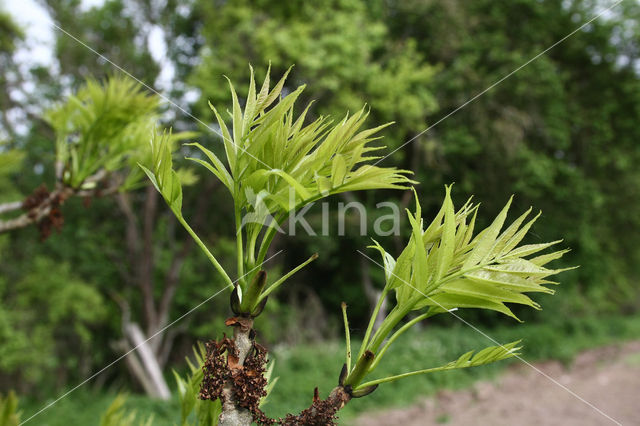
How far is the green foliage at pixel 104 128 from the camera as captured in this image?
139 cm

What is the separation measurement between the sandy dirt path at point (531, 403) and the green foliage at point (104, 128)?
5.23 meters

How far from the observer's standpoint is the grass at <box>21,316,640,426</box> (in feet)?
21.3

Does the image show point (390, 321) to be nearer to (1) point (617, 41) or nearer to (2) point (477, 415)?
(2) point (477, 415)

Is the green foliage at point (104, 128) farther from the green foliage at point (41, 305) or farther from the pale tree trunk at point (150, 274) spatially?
the pale tree trunk at point (150, 274)

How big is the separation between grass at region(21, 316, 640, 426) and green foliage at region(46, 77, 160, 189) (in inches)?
137

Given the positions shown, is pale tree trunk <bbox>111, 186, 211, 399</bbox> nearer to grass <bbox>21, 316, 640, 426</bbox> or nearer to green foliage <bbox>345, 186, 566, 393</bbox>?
grass <bbox>21, 316, 640, 426</bbox>

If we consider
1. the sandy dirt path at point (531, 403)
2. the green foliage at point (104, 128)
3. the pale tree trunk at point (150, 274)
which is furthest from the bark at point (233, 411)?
the pale tree trunk at point (150, 274)

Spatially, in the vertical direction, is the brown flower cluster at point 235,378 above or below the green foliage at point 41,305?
below

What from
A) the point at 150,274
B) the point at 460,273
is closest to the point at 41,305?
the point at 150,274

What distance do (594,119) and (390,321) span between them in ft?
41.3

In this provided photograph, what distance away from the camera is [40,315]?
336 inches

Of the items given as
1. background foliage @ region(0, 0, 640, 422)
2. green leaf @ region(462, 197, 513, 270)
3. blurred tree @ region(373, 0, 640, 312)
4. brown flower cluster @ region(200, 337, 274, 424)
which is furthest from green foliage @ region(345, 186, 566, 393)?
blurred tree @ region(373, 0, 640, 312)

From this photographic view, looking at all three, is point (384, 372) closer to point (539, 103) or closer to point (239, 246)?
point (539, 103)

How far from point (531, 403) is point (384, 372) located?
2.20m
